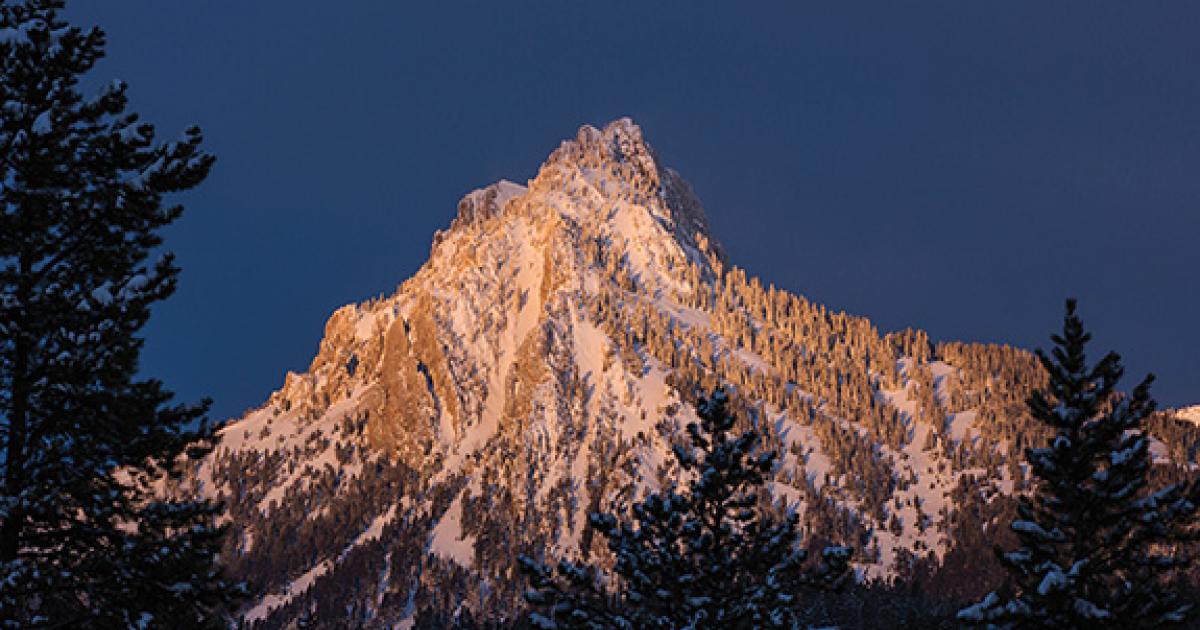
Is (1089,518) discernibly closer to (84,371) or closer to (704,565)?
(704,565)

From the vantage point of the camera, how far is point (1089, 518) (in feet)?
86.8

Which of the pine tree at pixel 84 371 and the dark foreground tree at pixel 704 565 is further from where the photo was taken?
the dark foreground tree at pixel 704 565

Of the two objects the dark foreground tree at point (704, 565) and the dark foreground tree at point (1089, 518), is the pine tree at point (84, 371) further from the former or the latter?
the dark foreground tree at point (1089, 518)

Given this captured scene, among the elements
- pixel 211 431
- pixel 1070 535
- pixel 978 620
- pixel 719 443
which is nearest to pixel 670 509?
pixel 719 443

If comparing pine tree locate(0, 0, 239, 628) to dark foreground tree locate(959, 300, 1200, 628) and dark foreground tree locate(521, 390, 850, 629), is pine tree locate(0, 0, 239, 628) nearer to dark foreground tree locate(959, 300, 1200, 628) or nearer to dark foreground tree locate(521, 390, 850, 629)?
dark foreground tree locate(521, 390, 850, 629)

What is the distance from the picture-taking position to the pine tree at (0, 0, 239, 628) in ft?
65.0

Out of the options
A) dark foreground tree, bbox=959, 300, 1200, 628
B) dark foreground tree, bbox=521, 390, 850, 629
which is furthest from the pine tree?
dark foreground tree, bbox=959, 300, 1200, 628

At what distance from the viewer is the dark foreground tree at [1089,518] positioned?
2481 centimetres

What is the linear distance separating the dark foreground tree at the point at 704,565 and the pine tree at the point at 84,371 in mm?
8116

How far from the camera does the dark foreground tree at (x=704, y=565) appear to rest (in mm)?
25594

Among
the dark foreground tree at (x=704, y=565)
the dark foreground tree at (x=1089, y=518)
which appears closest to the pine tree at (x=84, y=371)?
the dark foreground tree at (x=704, y=565)

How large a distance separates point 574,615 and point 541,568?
1335 mm

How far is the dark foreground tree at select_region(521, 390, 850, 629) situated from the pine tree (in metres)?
8.12

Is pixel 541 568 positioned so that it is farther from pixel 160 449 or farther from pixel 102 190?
pixel 102 190
